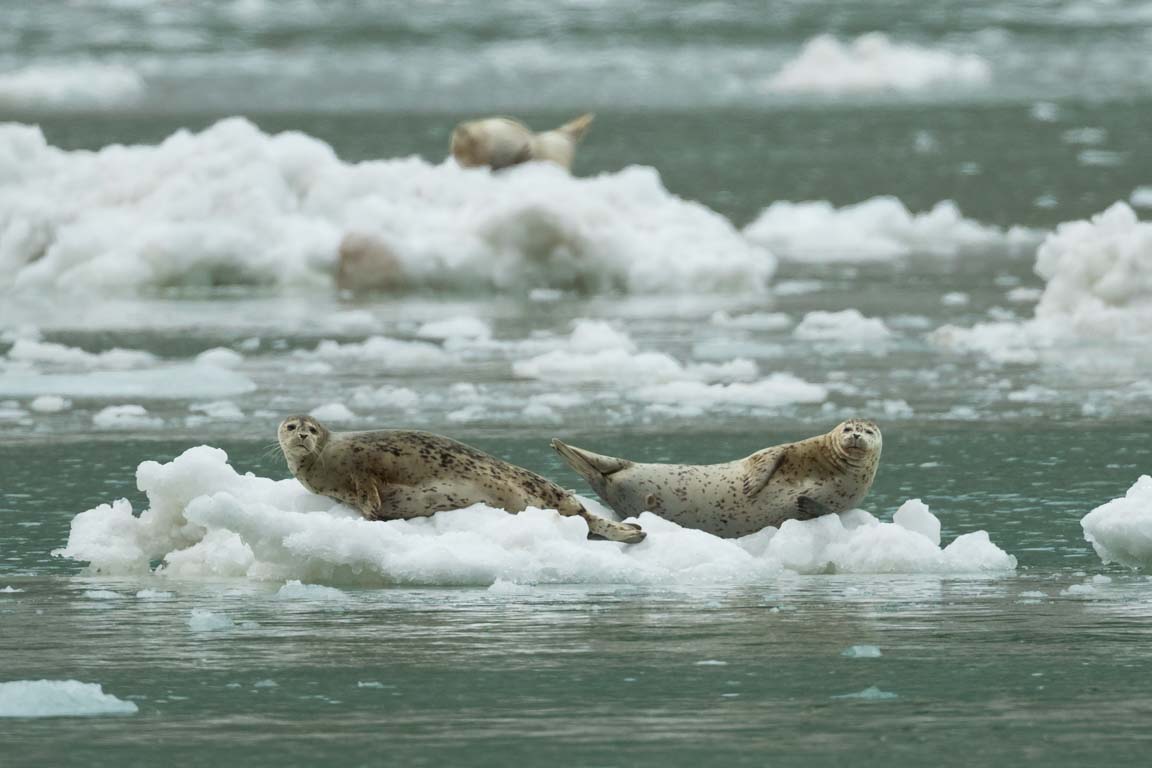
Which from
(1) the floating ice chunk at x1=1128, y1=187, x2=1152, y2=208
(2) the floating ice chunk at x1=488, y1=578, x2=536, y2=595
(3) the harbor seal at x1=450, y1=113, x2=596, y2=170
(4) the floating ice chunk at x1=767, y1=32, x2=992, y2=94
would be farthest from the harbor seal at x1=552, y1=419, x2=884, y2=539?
(4) the floating ice chunk at x1=767, y1=32, x2=992, y2=94

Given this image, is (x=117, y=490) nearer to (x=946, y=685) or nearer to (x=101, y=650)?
(x=101, y=650)

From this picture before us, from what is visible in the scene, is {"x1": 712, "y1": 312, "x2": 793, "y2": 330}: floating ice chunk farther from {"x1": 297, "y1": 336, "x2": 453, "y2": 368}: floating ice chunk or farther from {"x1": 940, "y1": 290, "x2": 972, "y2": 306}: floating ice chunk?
{"x1": 297, "y1": 336, "x2": 453, "y2": 368}: floating ice chunk

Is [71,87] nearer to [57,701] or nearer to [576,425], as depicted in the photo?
[576,425]

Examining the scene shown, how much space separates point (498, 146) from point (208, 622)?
48.0ft

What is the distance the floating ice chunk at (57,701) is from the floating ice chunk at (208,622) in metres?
1.07

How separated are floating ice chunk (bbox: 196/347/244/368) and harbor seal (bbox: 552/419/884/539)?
20.6ft

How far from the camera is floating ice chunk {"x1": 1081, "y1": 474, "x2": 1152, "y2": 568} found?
896cm

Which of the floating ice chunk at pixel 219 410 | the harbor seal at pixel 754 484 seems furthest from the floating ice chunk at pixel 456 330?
the harbor seal at pixel 754 484

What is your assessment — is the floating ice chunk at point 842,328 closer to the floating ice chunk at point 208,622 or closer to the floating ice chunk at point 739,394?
the floating ice chunk at point 739,394

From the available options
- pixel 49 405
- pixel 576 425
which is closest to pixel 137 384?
pixel 49 405

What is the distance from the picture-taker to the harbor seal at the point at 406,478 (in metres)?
9.10

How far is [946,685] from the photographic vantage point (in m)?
7.05

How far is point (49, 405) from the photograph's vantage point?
45.6ft

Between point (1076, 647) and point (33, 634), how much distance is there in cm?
307
